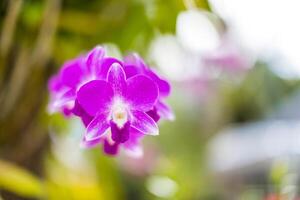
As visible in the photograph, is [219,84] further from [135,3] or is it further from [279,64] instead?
[135,3]

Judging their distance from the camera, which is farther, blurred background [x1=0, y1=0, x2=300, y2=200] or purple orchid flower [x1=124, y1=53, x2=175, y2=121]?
blurred background [x1=0, y1=0, x2=300, y2=200]

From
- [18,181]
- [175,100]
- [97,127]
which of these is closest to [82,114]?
[97,127]

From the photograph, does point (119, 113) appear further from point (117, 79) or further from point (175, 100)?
point (175, 100)

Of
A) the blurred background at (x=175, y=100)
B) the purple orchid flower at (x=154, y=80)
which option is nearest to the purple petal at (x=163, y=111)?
the purple orchid flower at (x=154, y=80)

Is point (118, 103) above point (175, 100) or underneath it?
underneath

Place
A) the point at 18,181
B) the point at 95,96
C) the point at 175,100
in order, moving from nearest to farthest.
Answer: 1. the point at 95,96
2. the point at 18,181
3. the point at 175,100

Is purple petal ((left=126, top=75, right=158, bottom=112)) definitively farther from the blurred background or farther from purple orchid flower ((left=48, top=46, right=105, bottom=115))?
the blurred background

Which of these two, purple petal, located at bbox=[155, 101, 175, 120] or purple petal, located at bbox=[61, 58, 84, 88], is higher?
purple petal, located at bbox=[61, 58, 84, 88]

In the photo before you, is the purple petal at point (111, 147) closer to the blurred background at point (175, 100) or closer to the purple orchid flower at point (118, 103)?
A: the purple orchid flower at point (118, 103)

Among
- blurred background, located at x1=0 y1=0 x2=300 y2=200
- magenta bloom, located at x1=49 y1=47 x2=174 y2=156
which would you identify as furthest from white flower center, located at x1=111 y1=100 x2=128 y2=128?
blurred background, located at x1=0 y1=0 x2=300 y2=200
